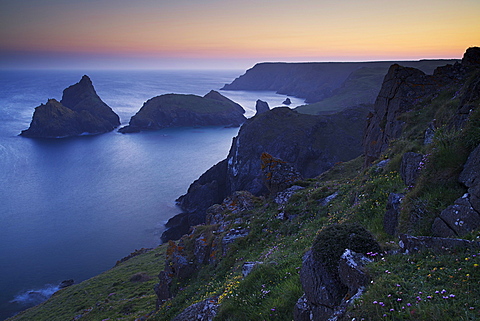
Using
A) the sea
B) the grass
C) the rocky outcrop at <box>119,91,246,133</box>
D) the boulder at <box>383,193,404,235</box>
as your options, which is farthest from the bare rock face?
the rocky outcrop at <box>119,91,246,133</box>

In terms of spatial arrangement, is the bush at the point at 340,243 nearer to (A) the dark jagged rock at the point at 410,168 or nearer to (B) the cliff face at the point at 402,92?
(A) the dark jagged rock at the point at 410,168

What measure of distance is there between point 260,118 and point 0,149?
378 feet

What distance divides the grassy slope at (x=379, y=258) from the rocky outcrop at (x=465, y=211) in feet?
1.20

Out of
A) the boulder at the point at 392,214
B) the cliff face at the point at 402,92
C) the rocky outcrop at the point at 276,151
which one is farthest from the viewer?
the rocky outcrop at the point at 276,151

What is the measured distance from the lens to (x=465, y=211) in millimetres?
7922

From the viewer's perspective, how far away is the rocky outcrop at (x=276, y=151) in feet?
259

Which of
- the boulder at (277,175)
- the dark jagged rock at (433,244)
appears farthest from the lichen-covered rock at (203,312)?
the boulder at (277,175)

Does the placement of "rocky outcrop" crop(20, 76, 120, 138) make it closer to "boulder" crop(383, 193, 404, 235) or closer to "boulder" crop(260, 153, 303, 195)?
"boulder" crop(260, 153, 303, 195)

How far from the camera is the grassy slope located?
5.89m

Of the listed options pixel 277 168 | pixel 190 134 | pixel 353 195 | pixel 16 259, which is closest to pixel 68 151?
pixel 190 134

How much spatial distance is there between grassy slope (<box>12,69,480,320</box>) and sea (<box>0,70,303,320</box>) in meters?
36.6

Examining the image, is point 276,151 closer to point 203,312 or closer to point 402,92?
point 402,92

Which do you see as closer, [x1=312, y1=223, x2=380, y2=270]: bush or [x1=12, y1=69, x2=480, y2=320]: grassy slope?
[x1=12, y1=69, x2=480, y2=320]: grassy slope

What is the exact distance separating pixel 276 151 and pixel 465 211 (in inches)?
3100
